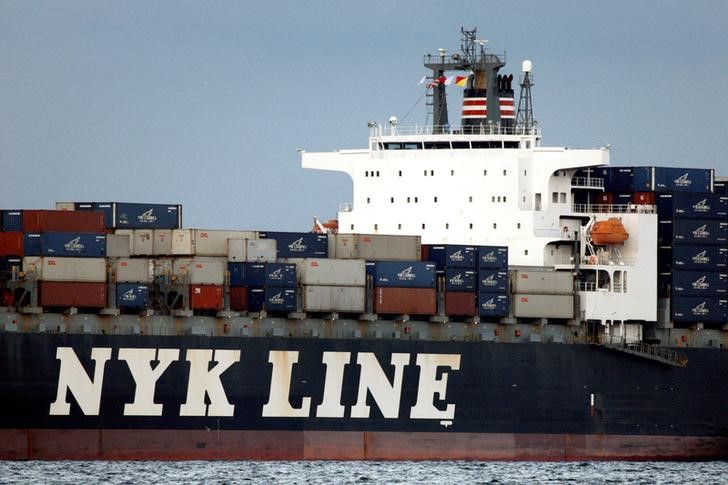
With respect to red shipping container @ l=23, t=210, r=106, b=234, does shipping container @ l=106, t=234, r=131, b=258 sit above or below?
below

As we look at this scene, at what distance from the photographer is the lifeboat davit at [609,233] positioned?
218 feet

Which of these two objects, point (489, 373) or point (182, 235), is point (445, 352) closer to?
point (489, 373)

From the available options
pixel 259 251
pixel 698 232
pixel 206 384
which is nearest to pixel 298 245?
pixel 259 251

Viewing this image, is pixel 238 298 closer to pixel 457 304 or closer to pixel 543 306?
pixel 457 304

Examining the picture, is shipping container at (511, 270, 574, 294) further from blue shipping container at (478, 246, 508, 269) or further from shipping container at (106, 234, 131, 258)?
shipping container at (106, 234, 131, 258)

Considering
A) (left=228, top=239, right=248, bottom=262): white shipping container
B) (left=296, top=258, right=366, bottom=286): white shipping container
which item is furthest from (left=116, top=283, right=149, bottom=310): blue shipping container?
(left=296, top=258, right=366, bottom=286): white shipping container

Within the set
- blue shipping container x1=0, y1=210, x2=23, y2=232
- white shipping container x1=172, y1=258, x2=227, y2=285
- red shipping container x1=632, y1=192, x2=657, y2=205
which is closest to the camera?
white shipping container x1=172, y1=258, x2=227, y2=285

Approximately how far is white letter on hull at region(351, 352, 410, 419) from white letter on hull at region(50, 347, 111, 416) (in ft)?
27.9

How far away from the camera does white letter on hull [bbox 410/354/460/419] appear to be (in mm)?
62531

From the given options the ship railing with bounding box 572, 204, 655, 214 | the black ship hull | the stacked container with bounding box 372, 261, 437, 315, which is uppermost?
the ship railing with bounding box 572, 204, 655, 214

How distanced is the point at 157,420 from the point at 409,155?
1517cm

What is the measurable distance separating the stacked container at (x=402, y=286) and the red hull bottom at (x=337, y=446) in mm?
4113

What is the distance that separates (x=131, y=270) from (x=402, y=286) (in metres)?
8.95

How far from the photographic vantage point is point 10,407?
2275 inches
